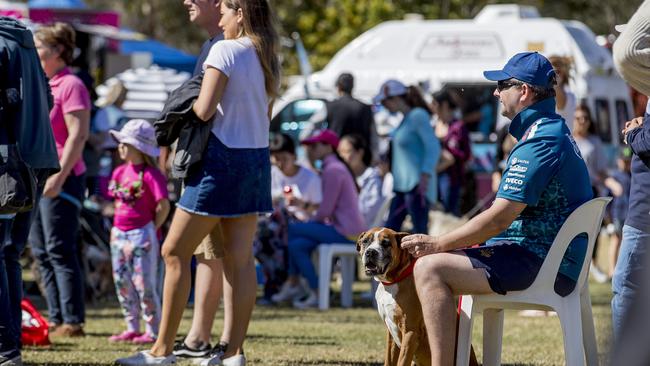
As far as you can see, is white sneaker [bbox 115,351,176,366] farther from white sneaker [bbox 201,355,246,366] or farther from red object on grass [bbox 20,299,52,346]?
red object on grass [bbox 20,299,52,346]

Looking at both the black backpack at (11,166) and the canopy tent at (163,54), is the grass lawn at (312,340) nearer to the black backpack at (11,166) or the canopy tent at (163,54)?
the black backpack at (11,166)

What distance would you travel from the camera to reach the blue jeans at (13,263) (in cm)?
627

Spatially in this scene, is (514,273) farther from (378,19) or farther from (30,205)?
(378,19)

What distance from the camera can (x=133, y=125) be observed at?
827cm

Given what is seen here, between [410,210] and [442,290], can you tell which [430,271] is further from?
[410,210]

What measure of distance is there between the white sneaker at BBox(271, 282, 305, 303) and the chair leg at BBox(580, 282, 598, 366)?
5774 millimetres

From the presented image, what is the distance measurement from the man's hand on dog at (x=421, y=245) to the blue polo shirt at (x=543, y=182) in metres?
0.31

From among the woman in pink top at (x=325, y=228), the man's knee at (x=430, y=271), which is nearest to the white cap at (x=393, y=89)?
the woman in pink top at (x=325, y=228)

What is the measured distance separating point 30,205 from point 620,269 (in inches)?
108

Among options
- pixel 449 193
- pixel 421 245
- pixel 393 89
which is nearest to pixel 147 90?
pixel 449 193

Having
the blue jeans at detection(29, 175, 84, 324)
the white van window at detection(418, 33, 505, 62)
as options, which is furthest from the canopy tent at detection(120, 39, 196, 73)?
the blue jeans at detection(29, 175, 84, 324)

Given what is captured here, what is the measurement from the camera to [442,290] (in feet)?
17.8

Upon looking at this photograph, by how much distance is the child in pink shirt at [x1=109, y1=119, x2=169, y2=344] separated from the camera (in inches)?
325

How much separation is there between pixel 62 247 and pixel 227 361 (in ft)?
6.90
